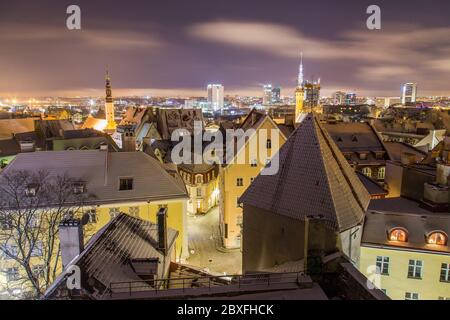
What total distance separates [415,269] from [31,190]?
2695cm

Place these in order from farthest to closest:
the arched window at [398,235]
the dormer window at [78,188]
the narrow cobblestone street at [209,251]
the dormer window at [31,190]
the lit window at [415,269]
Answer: the narrow cobblestone street at [209,251] → the dormer window at [78,188] → the dormer window at [31,190] → the arched window at [398,235] → the lit window at [415,269]

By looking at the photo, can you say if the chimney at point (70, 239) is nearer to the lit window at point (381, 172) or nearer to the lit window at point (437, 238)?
the lit window at point (437, 238)

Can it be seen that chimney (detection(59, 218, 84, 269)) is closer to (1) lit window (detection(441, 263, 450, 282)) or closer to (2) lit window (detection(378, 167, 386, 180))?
(1) lit window (detection(441, 263, 450, 282))

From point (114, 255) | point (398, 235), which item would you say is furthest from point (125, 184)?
point (398, 235)

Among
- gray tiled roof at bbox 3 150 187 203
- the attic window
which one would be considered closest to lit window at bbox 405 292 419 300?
gray tiled roof at bbox 3 150 187 203

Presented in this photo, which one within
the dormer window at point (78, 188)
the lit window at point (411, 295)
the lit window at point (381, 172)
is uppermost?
the dormer window at point (78, 188)

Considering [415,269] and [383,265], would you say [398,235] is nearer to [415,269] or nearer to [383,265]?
[383,265]

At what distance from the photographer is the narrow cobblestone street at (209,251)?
32781mm

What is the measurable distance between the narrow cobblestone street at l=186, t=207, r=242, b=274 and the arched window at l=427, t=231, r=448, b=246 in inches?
614

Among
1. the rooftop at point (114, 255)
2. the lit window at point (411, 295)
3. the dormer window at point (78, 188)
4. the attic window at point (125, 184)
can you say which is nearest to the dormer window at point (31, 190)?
the dormer window at point (78, 188)

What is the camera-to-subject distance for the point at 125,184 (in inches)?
1141

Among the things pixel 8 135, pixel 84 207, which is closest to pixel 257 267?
pixel 84 207

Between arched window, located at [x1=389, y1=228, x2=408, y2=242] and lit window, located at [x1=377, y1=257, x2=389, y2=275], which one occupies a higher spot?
arched window, located at [x1=389, y1=228, x2=408, y2=242]

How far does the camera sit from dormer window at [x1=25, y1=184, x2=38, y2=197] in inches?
985
